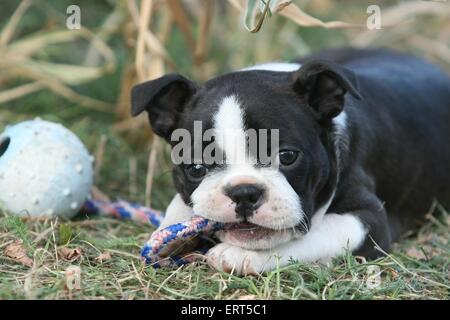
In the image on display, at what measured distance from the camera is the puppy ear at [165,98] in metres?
4.63

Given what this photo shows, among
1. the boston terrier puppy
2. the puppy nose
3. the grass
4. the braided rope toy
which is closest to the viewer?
the grass

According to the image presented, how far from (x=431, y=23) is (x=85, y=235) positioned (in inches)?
248

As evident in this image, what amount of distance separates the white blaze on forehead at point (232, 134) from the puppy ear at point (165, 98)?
0.46m

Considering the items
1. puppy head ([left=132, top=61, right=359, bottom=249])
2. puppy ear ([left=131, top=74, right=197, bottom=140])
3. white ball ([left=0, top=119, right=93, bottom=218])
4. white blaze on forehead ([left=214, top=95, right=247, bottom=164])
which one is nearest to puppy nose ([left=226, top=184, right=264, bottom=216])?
puppy head ([left=132, top=61, right=359, bottom=249])

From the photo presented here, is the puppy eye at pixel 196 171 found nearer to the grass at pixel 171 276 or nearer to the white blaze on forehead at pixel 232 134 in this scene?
the white blaze on forehead at pixel 232 134

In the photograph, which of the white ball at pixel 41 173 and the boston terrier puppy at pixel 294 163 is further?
the white ball at pixel 41 173

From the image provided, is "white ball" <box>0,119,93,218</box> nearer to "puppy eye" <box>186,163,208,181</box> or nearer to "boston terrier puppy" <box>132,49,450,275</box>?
"boston terrier puppy" <box>132,49,450,275</box>

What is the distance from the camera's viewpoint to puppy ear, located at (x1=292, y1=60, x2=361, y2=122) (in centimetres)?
469

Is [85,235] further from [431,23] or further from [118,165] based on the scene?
[431,23]

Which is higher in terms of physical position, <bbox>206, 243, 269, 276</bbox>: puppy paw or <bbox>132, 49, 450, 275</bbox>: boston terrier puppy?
<bbox>132, 49, 450, 275</bbox>: boston terrier puppy
